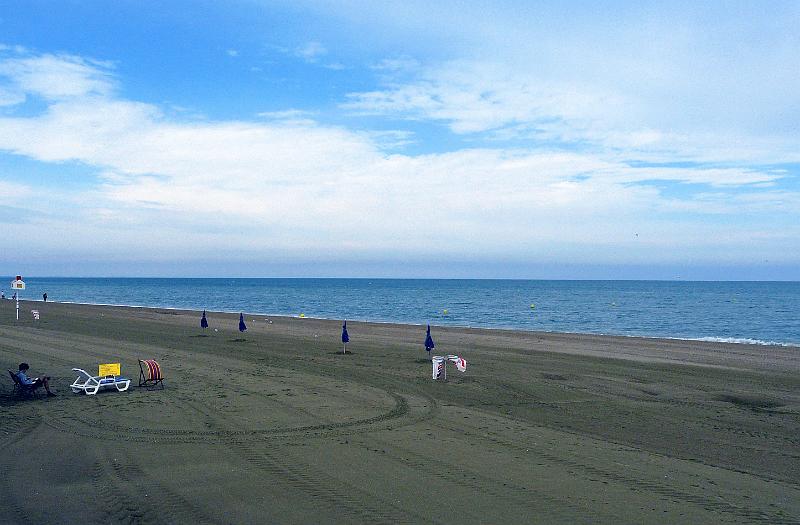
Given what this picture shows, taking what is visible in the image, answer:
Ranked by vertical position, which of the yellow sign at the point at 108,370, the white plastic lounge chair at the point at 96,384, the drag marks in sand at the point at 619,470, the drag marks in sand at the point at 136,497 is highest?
the yellow sign at the point at 108,370

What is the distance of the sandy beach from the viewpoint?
25.5 feet

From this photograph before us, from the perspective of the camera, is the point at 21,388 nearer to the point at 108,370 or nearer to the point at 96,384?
the point at 96,384

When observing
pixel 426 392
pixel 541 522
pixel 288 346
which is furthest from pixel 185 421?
pixel 288 346

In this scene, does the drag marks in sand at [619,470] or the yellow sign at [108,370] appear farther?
the yellow sign at [108,370]

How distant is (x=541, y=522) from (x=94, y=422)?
922cm

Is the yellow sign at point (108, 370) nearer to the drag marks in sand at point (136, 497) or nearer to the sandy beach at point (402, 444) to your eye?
the sandy beach at point (402, 444)

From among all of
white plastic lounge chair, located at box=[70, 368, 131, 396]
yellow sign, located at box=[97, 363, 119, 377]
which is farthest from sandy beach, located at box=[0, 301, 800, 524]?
yellow sign, located at box=[97, 363, 119, 377]

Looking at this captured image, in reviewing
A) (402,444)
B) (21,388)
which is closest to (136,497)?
(402,444)

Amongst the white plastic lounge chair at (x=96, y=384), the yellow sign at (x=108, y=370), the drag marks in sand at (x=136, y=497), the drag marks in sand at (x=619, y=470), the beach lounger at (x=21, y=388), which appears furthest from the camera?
the yellow sign at (x=108, y=370)

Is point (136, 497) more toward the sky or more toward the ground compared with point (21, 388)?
more toward the ground

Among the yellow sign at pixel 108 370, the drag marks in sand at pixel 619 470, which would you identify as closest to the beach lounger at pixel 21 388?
the yellow sign at pixel 108 370

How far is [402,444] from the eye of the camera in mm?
10812

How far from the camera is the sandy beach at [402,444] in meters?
7.78

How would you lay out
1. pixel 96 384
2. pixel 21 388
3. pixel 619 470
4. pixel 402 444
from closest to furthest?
pixel 619 470
pixel 402 444
pixel 21 388
pixel 96 384
